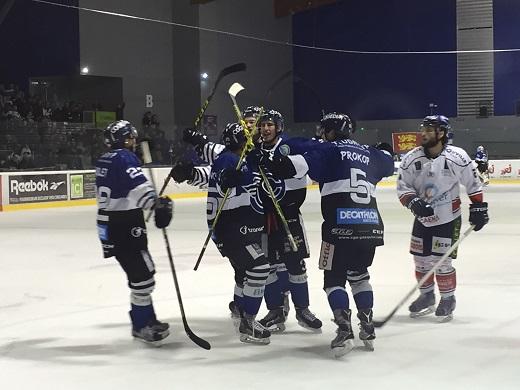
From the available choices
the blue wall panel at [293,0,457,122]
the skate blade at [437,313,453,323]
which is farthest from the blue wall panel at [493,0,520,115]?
the skate blade at [437,313,453,323]

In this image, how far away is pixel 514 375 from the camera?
10.8ft

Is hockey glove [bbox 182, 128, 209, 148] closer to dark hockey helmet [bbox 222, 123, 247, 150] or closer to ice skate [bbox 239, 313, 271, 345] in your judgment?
dark hockey helmet [bbox 222, 123, 247, 150]

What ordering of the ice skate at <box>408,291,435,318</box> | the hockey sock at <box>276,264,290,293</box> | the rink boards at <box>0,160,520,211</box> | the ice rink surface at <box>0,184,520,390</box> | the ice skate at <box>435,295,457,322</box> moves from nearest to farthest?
1. the ice rink surface at <box>0,184,520,390</box>
2. the hockey sock at <box>276,264,290,293</box>
3. the ice skate at <box>435,295,457,322</box>
4. the ice skate at <box>408,291,435,318</box>
5. the rink boards at <box>0,160,520,211</box>

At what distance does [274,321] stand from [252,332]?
1.13 ft

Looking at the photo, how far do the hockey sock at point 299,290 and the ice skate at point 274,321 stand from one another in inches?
4.3

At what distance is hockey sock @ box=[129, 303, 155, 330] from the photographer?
3.97 m

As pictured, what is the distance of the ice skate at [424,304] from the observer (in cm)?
462

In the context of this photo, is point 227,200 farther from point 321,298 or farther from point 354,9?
point 354,9

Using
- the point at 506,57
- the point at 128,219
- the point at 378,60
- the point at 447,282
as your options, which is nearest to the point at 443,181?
the point at 447,282

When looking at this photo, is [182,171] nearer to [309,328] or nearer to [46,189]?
[309,328]

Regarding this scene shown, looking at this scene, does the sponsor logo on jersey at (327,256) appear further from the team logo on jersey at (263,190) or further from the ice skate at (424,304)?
the ice skate at (424,304)

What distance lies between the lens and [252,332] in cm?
392

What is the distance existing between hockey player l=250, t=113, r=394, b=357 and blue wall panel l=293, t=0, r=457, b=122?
1986 cm

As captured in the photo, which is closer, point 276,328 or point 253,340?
point 253,340
